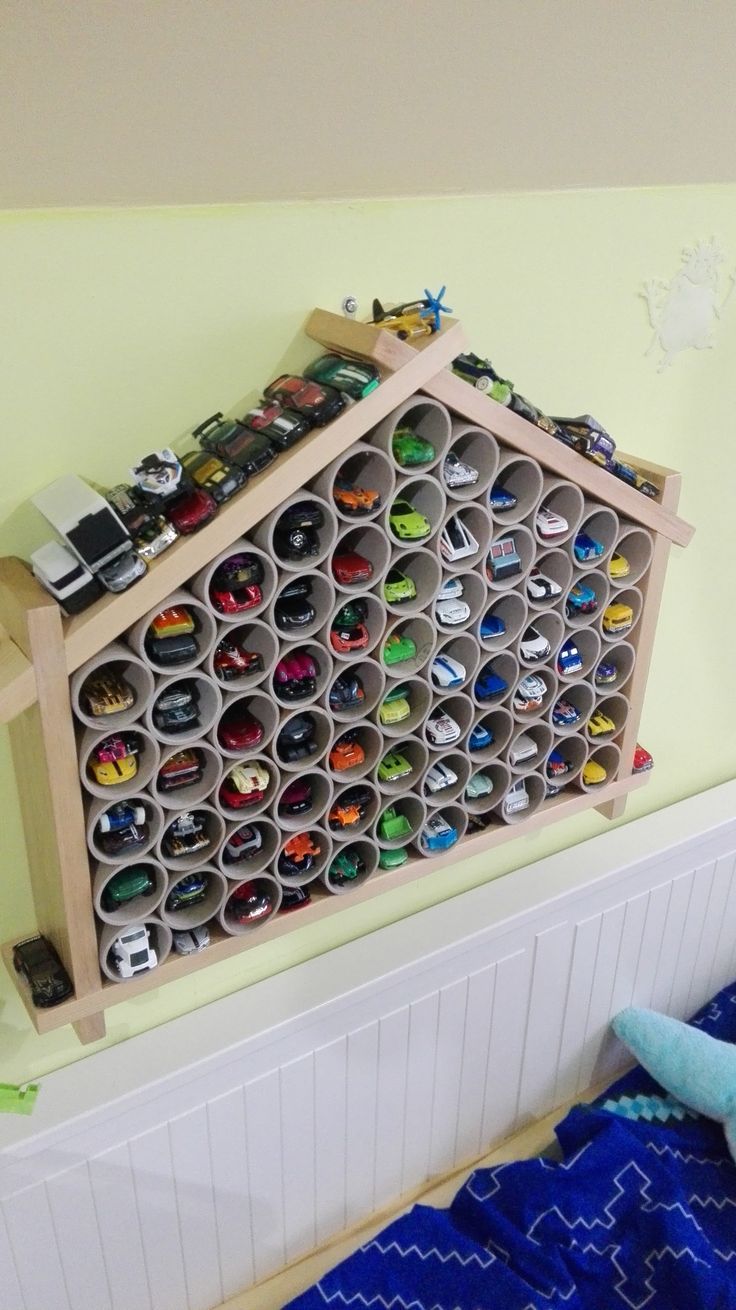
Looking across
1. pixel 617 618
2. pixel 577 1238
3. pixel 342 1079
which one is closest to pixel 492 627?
pixel 617 618

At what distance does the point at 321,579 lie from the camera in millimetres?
830

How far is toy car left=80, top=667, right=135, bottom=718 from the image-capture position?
0.76 metres

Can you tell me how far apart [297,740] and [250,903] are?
156mm

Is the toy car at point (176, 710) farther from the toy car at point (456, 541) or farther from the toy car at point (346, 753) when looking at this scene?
the toy car at point (456, 541)

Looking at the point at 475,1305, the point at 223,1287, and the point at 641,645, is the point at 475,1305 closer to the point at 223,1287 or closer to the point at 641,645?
the point at 223,1287

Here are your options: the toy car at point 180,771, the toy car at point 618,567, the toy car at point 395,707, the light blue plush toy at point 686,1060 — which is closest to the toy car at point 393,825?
the toy car at point 395,707

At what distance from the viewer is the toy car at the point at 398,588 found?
888 mm

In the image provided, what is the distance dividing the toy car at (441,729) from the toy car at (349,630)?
0.13 metres

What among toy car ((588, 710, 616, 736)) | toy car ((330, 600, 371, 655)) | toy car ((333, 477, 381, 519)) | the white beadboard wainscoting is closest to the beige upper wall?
toy car ((333, 477, 381, 519))

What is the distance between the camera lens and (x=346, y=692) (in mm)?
901

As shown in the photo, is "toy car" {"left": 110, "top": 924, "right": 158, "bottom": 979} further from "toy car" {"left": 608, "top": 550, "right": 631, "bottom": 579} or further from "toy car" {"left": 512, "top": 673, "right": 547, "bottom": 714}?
"toy car" {"left": 608, "top": 550, "right": 631, "bottom": 579}

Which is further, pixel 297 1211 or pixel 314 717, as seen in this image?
pixel 297 1211

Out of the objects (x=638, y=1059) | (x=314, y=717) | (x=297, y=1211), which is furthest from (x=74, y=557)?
(x=638, y=1059)

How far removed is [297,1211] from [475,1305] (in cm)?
24
